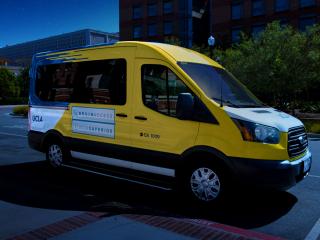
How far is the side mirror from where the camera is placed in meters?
5.85

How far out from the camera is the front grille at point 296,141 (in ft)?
19.0

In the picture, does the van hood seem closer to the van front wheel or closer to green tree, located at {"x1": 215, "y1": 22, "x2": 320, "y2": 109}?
the van front wheel

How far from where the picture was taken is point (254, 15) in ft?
173

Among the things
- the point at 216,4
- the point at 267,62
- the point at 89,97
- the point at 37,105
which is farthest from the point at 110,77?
the point at 216,4

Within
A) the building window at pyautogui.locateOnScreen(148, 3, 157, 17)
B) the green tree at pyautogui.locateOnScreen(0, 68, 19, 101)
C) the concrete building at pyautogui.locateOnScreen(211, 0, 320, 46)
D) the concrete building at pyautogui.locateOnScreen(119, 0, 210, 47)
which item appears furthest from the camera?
the green tree at pyautogui.locateOnScreen(0, 68, 19, 101)

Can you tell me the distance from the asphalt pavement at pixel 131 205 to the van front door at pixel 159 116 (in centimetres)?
Result: 76

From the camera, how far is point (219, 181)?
19.2 feet

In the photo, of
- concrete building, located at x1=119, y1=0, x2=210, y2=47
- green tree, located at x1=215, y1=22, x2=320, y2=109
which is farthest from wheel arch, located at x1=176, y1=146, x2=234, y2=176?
concrete building, located at x1=119, y1=0, x2=210, y2=47

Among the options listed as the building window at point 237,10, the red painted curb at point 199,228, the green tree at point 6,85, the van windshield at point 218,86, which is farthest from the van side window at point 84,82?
the green tree at point 6,85

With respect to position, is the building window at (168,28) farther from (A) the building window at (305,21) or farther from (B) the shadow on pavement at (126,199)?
(B) the shadow on pavement at (126,199)

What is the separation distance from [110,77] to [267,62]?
16930 millimetres

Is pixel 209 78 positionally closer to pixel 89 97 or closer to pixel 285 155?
pixel 285 155

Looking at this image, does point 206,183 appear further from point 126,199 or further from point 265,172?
point 126,199

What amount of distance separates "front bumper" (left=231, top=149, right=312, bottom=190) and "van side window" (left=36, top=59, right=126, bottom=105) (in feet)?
7.43
